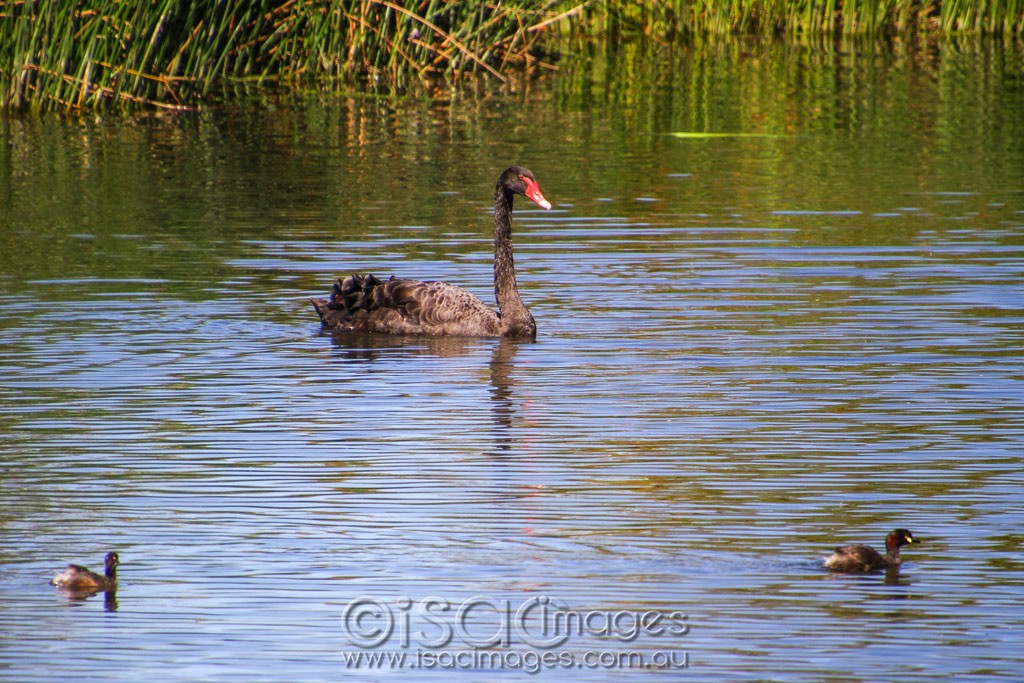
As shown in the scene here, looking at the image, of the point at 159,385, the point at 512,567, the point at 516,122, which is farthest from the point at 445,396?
the point at 516,122

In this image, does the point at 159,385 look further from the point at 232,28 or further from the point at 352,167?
the point at 232,28

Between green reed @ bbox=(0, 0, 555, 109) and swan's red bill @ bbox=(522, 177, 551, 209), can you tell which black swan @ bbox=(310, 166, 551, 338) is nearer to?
swan's red bill @ bbox=(522, 177, 551, 209)

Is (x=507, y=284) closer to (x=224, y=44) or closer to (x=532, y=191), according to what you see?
(x=532, y=191)

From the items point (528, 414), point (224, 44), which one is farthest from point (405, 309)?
point (224, 44)

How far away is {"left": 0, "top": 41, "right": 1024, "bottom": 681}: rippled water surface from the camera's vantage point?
743cm

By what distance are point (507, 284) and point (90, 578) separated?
7105 mm

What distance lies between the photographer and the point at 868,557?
7770 mm

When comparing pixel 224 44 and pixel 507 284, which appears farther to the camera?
pixel 224 44

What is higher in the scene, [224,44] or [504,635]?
[224,44]

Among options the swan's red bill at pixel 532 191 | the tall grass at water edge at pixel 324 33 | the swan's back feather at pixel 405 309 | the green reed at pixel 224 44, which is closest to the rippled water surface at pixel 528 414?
the swan's back feather at pixel 405 309

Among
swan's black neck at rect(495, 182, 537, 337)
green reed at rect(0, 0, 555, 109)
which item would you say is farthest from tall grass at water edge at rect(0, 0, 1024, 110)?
swan's black neck at rect(495, 182, 537, 337)

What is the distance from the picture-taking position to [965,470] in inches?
383

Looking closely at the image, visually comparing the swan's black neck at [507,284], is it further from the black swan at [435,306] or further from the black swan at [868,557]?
the black swan at [868,557]

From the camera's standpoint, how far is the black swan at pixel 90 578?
763cm
